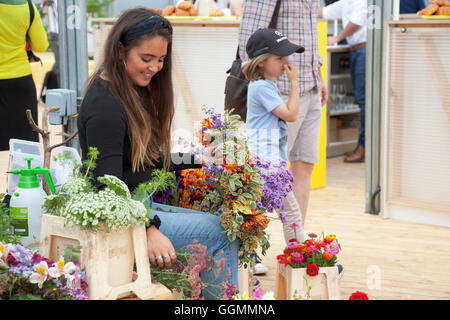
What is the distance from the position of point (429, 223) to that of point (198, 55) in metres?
2.09

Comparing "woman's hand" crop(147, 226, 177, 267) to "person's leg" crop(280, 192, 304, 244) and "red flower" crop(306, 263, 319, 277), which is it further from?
"person's leg" crop(280, 192, 304, 244)

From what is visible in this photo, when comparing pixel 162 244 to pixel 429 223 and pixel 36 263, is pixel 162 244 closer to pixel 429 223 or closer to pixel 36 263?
pixel 36 263

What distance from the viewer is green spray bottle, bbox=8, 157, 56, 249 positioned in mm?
2043

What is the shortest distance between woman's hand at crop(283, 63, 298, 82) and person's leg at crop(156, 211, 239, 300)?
3.60 feet

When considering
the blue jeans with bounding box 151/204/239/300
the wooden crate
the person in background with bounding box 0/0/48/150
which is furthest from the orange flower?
the person in background with bounding box 0/0/48/150

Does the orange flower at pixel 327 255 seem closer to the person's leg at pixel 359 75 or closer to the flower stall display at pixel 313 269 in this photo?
the flower stall display at pixel 313 269

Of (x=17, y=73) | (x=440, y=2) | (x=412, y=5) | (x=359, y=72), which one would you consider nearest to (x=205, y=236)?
(x=17, y=73)

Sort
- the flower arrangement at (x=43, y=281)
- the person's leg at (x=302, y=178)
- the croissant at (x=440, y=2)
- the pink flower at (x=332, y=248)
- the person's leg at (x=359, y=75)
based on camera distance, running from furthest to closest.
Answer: the person's leg at (x=359, y=75)
the croissant at (x=440, y=2)
the person's leg at (x=302, y=178)
the pink flower at (x=332, y=248)
the flower arrangement at (x=43, y=281)

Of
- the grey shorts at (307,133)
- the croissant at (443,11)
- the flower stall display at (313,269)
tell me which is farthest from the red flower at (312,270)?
the croissant at (443,11)

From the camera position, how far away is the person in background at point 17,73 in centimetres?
394

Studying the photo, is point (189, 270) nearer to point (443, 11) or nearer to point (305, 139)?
point (305, 139)

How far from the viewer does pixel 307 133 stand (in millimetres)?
3346

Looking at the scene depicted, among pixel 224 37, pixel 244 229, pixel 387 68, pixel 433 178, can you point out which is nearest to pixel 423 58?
pixel 387 68

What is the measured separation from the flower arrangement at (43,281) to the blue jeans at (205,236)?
438 mm
